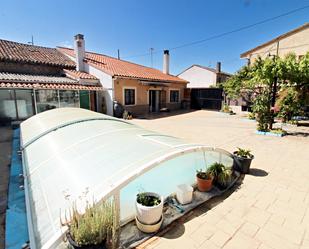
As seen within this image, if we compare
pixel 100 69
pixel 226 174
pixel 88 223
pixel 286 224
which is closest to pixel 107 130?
pixel 88 223

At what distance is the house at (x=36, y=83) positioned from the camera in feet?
38.2

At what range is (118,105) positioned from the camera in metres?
14.5

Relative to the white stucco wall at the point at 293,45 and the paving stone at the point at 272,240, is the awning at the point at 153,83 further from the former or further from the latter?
the paving stone at the point at 272,240

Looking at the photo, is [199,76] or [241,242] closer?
[241,242]

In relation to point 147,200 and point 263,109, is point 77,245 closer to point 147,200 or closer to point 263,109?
point 147,200

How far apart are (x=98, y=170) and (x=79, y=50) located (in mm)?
15772

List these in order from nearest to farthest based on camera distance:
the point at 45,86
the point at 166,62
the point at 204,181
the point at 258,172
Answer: the point at 204,181 → the point at 258,172 → the point at 45,86 → the point at 166,62

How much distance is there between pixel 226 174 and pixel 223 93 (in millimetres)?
17941

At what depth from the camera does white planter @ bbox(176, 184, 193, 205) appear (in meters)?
3.46

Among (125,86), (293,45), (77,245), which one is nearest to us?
(77,245)

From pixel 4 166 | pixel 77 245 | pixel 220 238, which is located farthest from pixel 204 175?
pixel 4 166

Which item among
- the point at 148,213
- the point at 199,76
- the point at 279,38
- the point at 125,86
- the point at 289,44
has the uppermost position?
the point at 279,38

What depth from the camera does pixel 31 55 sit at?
50.7ft

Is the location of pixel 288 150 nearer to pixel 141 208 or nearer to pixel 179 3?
pixel 141 208
